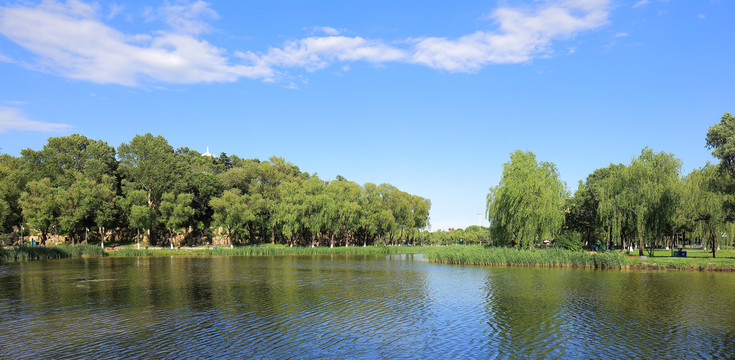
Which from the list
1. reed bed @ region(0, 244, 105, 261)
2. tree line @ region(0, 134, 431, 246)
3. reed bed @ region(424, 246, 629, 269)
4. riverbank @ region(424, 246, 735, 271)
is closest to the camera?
riverbank @ region(424, 246, 735, 271)

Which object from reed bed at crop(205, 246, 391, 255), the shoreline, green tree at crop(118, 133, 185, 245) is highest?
green tree at crop(118, 133, 185, 245)

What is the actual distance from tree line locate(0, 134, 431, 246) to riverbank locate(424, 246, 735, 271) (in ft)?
125

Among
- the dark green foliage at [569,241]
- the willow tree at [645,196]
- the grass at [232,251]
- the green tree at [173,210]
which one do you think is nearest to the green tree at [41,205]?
the grass at [232,251]

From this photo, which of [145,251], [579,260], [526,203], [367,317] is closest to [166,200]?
[145,251]

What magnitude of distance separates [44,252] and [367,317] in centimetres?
5815

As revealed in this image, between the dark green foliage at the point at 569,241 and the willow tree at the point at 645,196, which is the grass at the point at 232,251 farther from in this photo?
the willow tree at the point at 645,196

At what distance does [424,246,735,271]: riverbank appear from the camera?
144 feet

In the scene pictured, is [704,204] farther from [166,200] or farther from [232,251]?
[166,200]

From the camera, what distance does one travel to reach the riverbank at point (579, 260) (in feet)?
144

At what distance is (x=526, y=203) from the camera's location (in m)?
50.9

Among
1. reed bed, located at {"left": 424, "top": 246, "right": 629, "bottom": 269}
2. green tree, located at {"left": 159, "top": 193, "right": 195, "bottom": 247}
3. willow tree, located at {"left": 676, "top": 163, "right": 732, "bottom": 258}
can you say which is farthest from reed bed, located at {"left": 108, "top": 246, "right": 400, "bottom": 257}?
willow tree, located at {"left": 676, "top": 163, "right": 732, "bottom": 258}

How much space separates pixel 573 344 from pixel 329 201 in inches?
2721

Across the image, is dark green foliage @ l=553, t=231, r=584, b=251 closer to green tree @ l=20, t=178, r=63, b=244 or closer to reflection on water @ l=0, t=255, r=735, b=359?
reflection on water @ l=0, t=255, r=735, b=359

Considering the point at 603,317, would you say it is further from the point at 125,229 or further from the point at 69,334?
the point at 125,229
